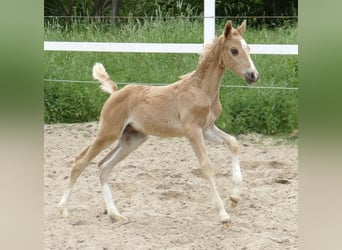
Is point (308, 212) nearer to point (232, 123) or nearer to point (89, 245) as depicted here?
point (89, 245)

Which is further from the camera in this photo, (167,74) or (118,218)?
(167,74)

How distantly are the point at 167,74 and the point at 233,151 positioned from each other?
129 inches

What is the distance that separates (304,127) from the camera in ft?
2.02

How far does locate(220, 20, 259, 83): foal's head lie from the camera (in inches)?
129

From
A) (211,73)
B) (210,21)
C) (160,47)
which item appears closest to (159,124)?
(211,73)

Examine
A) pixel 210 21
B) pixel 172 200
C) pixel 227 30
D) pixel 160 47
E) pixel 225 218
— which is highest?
pixel 210 21

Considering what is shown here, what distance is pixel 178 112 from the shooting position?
343 centimetres

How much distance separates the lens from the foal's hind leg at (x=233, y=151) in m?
3.26

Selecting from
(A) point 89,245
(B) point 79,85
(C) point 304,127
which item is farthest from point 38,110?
(B) point 79,85

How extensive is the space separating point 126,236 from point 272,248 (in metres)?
0.73

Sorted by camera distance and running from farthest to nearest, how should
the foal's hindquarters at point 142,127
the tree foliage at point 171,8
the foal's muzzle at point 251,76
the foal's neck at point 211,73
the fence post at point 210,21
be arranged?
1. the tree foliage at point 171,8
2. the fence post at point 210,21
3. the foal's neck at point 211,73
4. the foal's hindquarters at point 142,127
5. the foal's muzzle at point 251,76

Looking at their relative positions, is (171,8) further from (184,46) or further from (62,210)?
(62,210)

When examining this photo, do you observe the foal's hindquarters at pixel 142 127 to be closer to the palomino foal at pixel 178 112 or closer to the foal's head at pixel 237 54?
the palomino foal at pixel 178 112

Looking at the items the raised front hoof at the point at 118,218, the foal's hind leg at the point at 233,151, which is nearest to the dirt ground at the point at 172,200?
the raised front hoof at the point at 118,218
